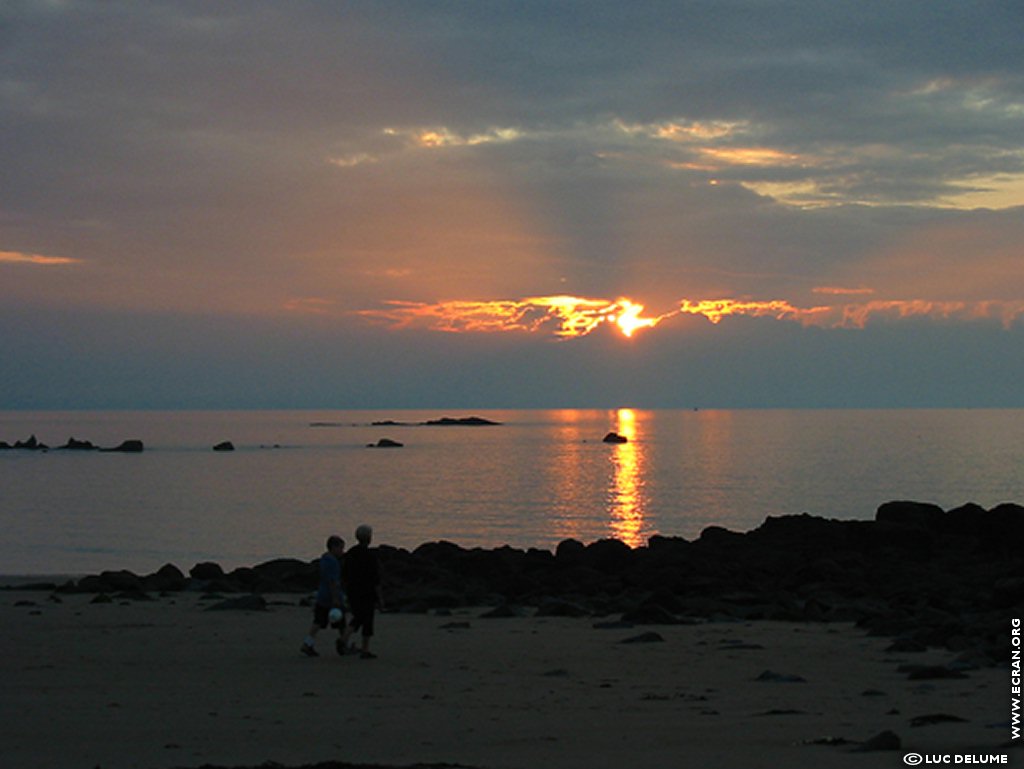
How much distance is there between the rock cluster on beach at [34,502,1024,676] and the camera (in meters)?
20.7

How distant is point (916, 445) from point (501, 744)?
6062 inches

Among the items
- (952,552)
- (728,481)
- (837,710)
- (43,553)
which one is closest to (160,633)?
(837,710)

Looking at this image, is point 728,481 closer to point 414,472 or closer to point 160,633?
point 414,472

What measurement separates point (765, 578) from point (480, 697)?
15986 mm

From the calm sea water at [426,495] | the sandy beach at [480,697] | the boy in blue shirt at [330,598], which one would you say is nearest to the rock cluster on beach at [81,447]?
the calm sea water at [426,495]

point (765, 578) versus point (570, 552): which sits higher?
point (570, 552)

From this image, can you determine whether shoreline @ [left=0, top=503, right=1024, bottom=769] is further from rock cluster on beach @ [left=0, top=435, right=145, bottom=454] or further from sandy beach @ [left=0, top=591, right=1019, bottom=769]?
rock cluster on beach @ [left=0, top=435, right=145, bottom=454]

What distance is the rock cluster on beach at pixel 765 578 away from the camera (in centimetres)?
2070

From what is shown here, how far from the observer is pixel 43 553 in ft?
151

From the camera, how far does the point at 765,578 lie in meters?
27.8

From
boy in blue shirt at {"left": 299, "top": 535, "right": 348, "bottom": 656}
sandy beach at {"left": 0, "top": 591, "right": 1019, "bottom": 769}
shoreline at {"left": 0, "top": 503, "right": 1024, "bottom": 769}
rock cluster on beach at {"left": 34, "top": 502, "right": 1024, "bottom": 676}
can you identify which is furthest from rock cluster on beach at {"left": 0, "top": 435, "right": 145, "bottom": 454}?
boy in blue shirt at {"left": 299, "top": 535, "right": 348, "bottom": 656}

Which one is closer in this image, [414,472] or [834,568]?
[834,568]

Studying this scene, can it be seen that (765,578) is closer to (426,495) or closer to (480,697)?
(480,697)

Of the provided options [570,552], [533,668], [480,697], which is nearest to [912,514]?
[570,552]
